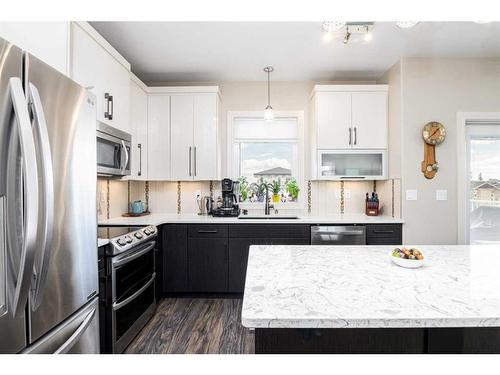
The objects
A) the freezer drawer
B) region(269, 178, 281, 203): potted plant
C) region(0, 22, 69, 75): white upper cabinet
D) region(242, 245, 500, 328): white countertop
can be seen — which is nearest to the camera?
region(242, 245, 500, 328): white countertop

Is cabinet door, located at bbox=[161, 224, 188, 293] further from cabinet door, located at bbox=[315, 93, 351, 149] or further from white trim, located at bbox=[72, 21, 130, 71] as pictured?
cabinet door, located at bbox=[315, 93, 351, 149]

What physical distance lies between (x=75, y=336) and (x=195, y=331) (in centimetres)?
126

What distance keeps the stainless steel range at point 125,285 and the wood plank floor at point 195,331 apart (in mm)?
120

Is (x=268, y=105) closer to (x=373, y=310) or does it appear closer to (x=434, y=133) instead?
(x=434, y=133)

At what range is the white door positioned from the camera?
2.93 meters

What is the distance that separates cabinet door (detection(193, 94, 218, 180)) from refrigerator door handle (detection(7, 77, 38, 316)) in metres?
2.35

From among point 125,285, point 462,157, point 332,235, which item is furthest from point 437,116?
point 125,285

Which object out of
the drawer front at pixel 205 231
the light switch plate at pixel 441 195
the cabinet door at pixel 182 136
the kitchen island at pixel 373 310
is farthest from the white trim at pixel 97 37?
the light switch plate at pixel 441 195

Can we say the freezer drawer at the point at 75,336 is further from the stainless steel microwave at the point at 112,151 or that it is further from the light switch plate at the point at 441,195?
the light switch plate at the point at 441,195

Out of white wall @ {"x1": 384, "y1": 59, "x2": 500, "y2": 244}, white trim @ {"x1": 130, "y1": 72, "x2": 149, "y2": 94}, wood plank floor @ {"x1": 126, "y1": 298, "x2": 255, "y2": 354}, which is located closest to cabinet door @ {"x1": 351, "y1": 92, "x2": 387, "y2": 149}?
white wall @ {"x1": 384, "y1": 59, "x2": 500, "y2": 244}

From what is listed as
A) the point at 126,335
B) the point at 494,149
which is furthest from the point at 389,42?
the point at 126,335

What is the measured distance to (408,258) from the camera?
4.36 feet

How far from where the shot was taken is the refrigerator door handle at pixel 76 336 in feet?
3.61

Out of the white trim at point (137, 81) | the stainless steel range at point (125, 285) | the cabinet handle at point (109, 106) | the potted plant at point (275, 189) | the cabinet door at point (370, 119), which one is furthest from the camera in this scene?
the potted plant at point (275, 189)
